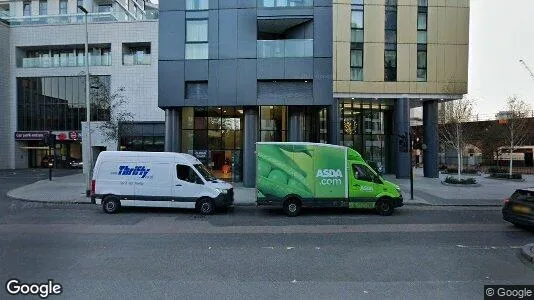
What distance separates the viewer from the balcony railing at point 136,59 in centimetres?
3684

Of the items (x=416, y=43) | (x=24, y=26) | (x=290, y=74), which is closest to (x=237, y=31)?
(x=290, y=74)

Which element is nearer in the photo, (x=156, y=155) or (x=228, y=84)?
(x=156, y=155)

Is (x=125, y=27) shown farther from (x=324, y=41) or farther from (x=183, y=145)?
(x=324, y=41)

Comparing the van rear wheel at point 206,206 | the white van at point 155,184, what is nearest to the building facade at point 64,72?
the white van at point 155,184

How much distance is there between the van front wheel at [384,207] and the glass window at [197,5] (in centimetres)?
1490

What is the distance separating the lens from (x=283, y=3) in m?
20.3

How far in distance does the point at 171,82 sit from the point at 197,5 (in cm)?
475

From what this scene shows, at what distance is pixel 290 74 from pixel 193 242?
13.4m

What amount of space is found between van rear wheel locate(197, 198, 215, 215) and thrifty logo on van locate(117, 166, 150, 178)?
7.30 feet

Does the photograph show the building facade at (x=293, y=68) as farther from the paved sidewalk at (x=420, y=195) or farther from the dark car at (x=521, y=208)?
the dark car at (x=521, y=208)

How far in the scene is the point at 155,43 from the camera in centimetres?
3738

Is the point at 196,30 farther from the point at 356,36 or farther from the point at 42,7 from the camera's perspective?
the point at 42,7

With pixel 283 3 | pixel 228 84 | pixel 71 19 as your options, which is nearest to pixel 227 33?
pixel 228 84

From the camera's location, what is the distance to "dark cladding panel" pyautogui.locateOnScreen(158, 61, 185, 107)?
20281 mm
